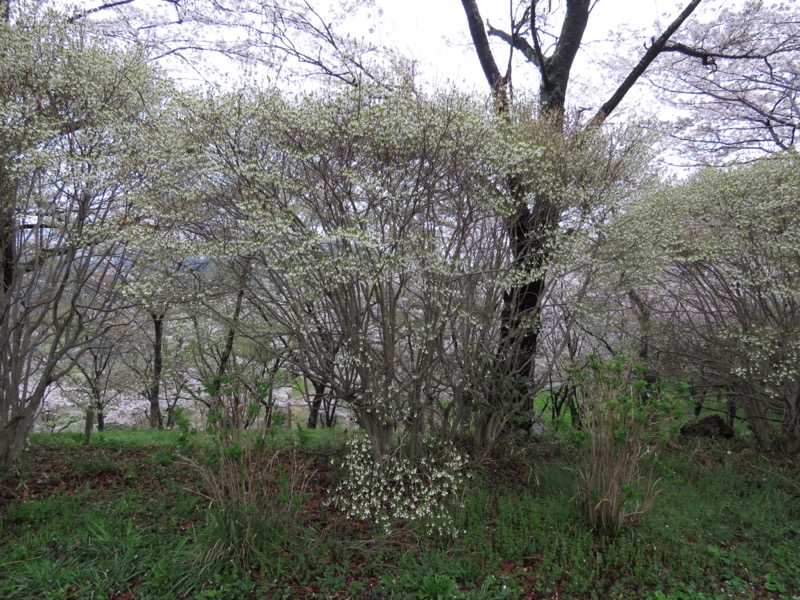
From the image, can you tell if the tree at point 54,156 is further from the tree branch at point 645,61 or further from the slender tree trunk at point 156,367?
the tree branch at point 645,61

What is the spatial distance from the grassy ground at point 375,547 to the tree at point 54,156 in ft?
4.09

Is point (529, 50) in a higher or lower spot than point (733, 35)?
lower

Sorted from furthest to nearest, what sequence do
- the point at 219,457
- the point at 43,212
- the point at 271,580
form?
the point at 43,212
the point at 219,457
the point at 271,580

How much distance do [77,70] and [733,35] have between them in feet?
31.5

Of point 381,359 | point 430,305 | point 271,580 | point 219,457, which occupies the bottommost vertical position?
point 271,580

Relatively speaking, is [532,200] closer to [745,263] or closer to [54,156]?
[745,263]

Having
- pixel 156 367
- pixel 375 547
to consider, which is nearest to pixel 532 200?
pixel 375 547

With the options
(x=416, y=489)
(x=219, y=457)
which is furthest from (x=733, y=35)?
(x=219, y=457)

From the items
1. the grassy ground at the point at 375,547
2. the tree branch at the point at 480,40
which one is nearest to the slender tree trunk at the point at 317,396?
the grassy ground at the point at 375,547

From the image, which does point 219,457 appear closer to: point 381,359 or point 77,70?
point 381,359

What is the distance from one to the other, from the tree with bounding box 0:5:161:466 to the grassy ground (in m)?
1.25

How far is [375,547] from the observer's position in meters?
3.22

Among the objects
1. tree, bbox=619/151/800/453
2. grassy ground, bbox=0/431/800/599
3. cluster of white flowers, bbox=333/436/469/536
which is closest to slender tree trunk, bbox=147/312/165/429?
grassy ground, bbox=0/431/800/599

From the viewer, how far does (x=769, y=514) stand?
405 centimetres
